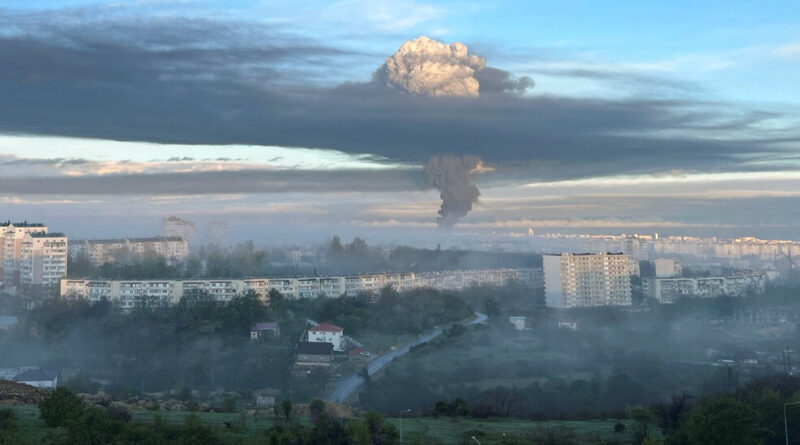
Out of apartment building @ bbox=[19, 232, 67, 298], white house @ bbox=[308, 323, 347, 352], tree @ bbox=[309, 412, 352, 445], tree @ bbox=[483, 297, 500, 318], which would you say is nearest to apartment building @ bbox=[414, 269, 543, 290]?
tree @ bbox=[483, 297, 500, 318]

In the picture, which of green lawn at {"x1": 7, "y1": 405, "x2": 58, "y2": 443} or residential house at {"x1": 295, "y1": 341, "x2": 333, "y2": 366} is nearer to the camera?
green lawn at {"x1": 7, "y1": 405, "x2": 58, "y2": 443}

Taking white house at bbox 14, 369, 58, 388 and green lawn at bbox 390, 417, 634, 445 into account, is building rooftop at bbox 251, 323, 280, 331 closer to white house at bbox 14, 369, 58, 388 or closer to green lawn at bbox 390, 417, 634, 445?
white house at bbox 14, 369, 58, 388

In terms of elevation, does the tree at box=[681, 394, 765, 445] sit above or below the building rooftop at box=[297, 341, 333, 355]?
above

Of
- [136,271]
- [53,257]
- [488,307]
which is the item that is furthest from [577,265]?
[53,257]

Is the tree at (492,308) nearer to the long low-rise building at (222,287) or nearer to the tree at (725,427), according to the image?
the long low-rise building at (222,287)

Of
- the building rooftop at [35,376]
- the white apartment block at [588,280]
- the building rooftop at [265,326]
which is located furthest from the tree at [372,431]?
the white apartment block at [588,280]

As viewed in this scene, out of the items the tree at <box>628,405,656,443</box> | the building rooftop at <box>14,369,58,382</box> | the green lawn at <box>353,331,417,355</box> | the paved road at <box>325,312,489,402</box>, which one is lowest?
the paved road at <box>325,312,489,402</box>

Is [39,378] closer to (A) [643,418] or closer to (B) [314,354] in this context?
(B) [314,354]
